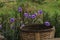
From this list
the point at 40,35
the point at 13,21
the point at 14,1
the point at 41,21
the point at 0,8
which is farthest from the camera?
the point at 14,1

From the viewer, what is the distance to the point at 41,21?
207 inches

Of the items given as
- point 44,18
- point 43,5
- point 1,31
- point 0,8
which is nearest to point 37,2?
point 43,5

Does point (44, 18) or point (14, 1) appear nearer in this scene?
point (44, 18)

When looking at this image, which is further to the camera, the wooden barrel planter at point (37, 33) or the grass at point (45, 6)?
the grass at point (45, 6)

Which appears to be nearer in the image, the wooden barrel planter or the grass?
the wooden barrel planter

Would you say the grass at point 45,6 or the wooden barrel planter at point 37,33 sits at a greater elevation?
the grass at point 45,6

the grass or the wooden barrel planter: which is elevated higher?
the grass

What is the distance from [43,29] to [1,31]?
84 centimetres

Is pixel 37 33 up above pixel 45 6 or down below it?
below

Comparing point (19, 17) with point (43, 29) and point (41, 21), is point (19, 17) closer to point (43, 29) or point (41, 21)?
point (41, 21)

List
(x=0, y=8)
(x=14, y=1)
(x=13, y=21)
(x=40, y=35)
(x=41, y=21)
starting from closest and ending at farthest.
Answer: (x=40, y=35) < (x=13, y=21) < (x=41, y=21) < (x=0, y=8) < (x=14, y=1)

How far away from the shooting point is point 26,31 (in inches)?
183

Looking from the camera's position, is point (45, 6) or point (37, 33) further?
point (45, 6)

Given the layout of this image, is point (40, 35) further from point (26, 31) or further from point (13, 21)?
point (13, 21)
